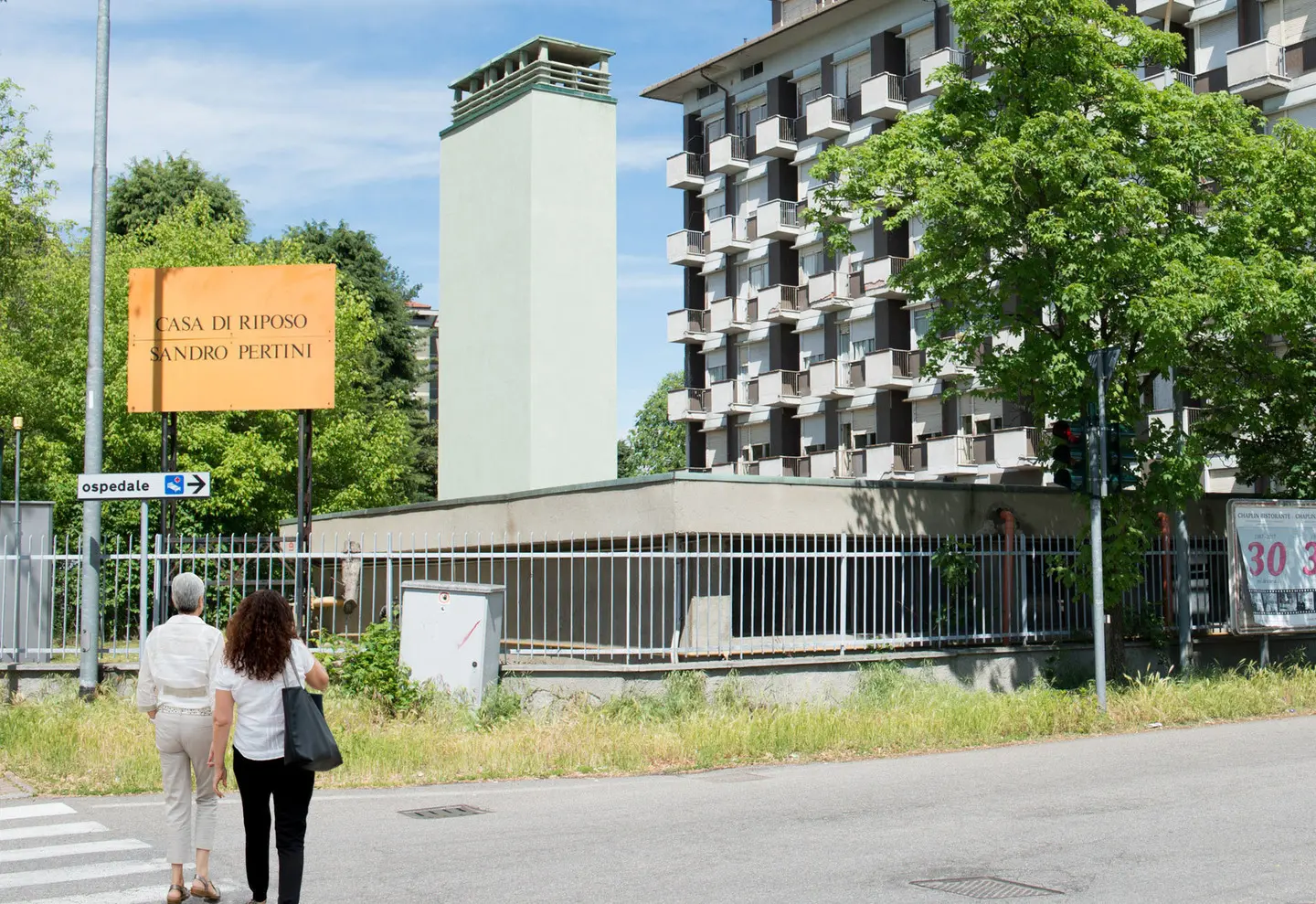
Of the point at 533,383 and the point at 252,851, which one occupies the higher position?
the point at 533,383

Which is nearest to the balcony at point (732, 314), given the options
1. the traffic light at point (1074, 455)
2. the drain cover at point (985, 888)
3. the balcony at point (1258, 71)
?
the balcony at point (1258, 71)

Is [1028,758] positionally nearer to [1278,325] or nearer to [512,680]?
[512,680]

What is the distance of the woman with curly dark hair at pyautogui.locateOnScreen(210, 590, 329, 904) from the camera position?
6.88 meters

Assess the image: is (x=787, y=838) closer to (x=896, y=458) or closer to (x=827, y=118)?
(x=896, y=458)

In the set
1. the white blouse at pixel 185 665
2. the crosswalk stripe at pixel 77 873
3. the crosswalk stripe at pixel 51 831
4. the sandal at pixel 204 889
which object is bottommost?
the crosswalk stripe at pixel 51 831

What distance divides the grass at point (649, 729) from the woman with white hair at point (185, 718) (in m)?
4.18

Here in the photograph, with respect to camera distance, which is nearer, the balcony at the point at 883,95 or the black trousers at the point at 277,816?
the black trousers at the point at 277,816

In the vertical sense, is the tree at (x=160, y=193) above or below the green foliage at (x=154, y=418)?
above

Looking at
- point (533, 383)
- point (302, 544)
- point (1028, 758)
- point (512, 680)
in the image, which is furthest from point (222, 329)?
point (533, 383)

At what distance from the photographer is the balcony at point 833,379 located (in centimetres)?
4756

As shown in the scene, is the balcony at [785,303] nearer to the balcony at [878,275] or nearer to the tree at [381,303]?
the balcony at [878,275]

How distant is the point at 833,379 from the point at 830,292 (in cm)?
297

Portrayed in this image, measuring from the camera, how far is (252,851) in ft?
23.3

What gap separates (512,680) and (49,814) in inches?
240
